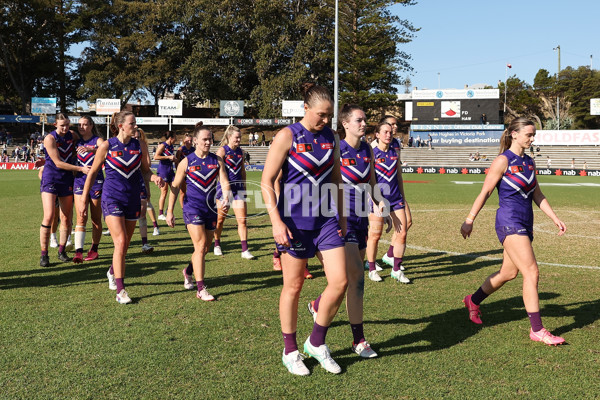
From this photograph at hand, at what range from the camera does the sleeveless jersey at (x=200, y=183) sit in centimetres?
623

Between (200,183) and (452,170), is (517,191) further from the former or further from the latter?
(452,170)

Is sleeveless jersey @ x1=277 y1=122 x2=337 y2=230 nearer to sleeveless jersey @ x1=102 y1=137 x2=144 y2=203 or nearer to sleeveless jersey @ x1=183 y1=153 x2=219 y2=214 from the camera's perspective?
sleeveless jersey @ x1=183 y1=153 x2=219 y2=214

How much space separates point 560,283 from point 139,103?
2755 inches

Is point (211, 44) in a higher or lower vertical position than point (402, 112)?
higher

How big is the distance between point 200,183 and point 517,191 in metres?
3.68

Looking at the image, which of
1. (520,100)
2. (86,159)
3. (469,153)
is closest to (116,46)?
(469,153)

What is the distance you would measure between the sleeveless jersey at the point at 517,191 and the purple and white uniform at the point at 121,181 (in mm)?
4183

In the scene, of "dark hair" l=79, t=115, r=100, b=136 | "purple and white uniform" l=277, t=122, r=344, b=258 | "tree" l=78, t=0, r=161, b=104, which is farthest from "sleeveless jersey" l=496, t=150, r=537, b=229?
"tree" l=78, t=0, r=161, b=104

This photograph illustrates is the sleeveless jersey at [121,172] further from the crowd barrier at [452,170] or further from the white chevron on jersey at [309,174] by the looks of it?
the crowd barrier at [452,170]

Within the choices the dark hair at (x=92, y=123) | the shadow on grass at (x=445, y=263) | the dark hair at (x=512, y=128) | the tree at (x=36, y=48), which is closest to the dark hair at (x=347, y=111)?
the dark hair at (x=512, y=128)

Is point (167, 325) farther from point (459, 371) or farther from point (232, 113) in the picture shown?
point (232, 113)

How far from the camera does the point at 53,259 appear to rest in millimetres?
8438

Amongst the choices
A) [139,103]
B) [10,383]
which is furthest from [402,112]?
[10,383]

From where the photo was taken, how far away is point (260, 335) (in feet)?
15.9
